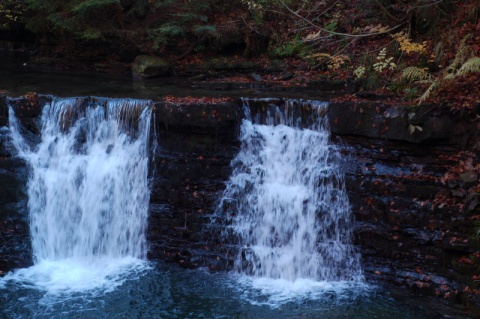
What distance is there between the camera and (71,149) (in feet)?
31.8

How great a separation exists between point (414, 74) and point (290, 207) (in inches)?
152

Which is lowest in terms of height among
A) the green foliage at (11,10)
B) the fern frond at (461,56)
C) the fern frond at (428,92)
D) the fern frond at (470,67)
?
the fern frond at (428,92)

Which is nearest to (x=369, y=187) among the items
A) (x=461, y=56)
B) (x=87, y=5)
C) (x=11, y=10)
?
(x=461, y=56)

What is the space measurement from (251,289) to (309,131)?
10.4ft

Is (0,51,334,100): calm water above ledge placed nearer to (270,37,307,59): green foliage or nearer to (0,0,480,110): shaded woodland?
(0,0,480,110): shaded woodland

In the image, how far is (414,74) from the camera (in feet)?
31.5

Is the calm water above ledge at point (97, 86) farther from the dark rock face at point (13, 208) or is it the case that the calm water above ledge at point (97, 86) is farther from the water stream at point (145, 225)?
the dark rock face at point (13, 208)

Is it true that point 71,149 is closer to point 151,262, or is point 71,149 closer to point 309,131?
point 151,262

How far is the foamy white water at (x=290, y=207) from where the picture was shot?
8383 millimetres

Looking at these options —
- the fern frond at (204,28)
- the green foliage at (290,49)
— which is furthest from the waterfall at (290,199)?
the green foliage at (290,49)

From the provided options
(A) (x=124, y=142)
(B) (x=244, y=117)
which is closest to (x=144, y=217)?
(A) (x=124, y=142)

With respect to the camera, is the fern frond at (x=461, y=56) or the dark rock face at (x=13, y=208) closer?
the fern frond at (x=461, y=56)

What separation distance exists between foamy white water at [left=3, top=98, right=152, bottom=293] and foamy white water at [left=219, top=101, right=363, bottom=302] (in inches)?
80.5

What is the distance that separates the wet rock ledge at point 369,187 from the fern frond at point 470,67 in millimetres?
915
